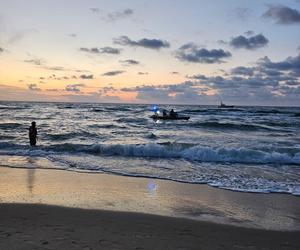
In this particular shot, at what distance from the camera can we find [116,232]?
19.3ft

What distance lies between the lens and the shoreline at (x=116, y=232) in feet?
17.3

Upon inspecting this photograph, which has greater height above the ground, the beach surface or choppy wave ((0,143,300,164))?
the beach surface

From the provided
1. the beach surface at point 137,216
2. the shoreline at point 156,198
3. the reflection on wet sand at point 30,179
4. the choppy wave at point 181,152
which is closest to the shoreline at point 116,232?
the beach surface at point 137,216

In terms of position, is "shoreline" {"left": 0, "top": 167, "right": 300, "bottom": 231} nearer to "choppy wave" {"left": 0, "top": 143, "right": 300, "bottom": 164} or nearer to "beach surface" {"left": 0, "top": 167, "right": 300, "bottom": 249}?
"beach surface" {"left": 0, "top": 167, "right": 300, "bottom": 249}

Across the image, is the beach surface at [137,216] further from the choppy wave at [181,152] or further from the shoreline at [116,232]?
the choppy wave at [181,152]

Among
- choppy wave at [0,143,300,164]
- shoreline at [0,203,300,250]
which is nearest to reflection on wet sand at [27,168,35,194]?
shoreline at [0,203,300,250]

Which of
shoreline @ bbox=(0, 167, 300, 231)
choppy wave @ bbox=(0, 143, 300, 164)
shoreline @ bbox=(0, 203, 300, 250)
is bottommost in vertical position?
choppy wave @ bbox=(0, 143, 300, 164)

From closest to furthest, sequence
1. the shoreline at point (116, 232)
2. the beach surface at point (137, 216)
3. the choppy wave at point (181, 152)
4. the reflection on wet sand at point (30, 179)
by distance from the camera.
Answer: the shoreline at point (116, 232) < the beach surface at point (137, 216) < the reflection on wet sand at point (30, 179) < the choppy wave at point (181, 152)

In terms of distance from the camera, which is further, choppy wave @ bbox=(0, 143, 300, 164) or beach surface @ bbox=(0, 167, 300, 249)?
choppy wave @ bbox=(0, 143, 300, 164)

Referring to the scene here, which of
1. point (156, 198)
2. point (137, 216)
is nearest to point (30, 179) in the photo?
point (156, 198)

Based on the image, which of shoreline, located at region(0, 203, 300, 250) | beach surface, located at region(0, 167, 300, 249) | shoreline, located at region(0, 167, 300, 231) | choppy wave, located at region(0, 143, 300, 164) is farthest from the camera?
choppy wave, located at region(0, 143, 300, 164)

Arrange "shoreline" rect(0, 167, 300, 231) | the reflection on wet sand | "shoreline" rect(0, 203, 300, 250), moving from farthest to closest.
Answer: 1. the reflection on wet sand
2. "shoreline" rect(0, 167, 300, 231)
3. "shoreline" rect(0, 203, 300, 250)

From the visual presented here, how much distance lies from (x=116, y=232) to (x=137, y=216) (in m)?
1.09

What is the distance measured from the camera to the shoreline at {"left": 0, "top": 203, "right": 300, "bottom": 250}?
526cm
